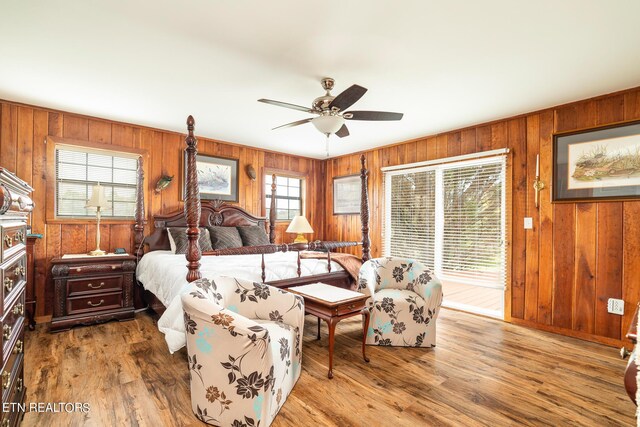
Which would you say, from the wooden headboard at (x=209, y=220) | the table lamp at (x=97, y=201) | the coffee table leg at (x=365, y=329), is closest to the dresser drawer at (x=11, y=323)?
the table lamp at (x=97, y=201)

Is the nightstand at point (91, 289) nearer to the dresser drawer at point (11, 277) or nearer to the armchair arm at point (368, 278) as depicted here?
the dresser drawer at point (11, 277)

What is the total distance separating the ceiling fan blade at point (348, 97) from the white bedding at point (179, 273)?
1.62 m

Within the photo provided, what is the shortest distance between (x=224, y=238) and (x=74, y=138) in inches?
83.6

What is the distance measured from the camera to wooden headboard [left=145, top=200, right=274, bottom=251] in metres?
4.16

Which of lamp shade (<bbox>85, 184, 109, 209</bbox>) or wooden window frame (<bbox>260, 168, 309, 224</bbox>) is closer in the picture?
lamp shade (<bbox>85, 184, 109, 209</bbox>)

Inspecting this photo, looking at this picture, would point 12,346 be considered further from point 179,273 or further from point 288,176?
point 288,176

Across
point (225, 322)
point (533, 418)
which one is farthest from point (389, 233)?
point (225, 322)

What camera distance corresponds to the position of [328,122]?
2.78m

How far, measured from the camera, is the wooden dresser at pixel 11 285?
131 centimetres

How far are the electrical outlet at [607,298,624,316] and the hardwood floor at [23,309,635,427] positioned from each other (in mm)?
365

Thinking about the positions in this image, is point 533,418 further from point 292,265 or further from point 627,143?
point 627,143

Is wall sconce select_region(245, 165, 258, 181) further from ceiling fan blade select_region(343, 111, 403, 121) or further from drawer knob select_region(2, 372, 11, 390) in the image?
drawer knob select_region(2, 372, 11, 390)

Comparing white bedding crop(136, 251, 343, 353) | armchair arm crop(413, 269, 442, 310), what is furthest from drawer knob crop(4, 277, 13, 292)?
armchair arm crop(413, 269, 442, 310)

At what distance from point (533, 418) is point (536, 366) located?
2.75 ft
